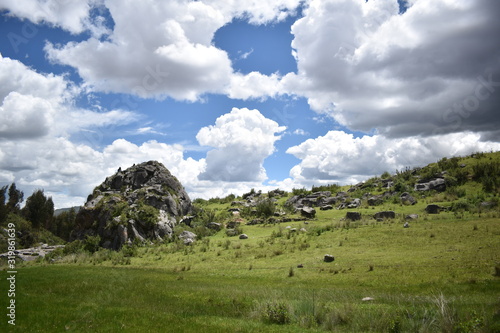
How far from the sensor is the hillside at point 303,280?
14.1 m

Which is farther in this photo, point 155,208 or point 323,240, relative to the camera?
point 155,208

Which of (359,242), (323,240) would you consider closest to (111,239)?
(323,240)

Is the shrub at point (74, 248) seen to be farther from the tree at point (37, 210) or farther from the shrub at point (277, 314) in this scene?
the tree at point (37, 210)

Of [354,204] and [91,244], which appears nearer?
[91,244]

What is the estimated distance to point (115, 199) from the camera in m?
55.6

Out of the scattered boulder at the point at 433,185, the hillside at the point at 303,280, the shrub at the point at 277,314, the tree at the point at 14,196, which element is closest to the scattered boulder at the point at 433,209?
the hillside at the point at 303,280

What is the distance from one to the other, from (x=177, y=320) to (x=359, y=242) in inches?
884

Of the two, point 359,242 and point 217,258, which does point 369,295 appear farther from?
point 217,258

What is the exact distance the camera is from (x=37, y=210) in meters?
115

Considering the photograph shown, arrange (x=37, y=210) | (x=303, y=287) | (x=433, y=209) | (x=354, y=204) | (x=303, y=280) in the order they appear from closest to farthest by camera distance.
→ (x=303, y=287)
(x=303, y=280)
(x=433, y=209)
(x=354, y=204)
(x=37, y=210)

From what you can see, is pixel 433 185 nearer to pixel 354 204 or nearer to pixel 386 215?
pixel 354 204

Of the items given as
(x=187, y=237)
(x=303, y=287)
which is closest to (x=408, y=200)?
(x=187, y=237)

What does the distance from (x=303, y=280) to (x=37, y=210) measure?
121 meters

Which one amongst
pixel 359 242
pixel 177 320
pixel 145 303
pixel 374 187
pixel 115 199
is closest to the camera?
pixel 177 320
